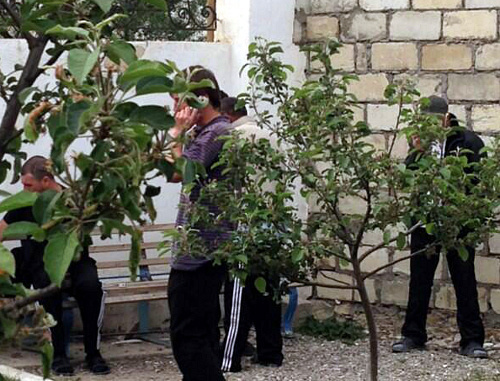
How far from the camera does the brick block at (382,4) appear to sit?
8.09 meters

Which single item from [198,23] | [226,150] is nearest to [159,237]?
[198,23]

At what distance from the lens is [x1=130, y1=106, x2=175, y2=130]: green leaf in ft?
6.12

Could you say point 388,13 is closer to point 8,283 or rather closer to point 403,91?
point 403,91

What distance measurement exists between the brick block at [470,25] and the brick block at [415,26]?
0.23 feet

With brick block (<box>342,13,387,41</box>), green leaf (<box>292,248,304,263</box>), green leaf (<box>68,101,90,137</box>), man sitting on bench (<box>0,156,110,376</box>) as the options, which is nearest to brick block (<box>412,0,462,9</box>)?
brick block (<box>342,13,387,41</box>)

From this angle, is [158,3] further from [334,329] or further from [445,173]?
[334,329]

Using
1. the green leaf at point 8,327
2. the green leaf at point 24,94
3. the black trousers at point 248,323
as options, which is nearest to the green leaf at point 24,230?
the green leaf at point 8,327

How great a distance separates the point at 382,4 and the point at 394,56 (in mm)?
380

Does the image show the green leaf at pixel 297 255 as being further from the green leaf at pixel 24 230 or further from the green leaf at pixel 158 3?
the green leaf at pixel 24 230

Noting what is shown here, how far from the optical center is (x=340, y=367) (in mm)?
7121

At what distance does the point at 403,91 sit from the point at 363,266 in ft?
12.0

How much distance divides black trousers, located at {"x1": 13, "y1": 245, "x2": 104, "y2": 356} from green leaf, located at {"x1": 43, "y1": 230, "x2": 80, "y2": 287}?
16.5 feet

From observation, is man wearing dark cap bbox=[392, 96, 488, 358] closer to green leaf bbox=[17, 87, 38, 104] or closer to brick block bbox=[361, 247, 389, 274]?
brick block bbox=[361, 247, 389, 274]

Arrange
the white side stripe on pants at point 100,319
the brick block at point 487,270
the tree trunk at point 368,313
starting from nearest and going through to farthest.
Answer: the tree trunk at point 368,313 < the white side stripe on pants at point 100,319 < the brick block at point 487,270
